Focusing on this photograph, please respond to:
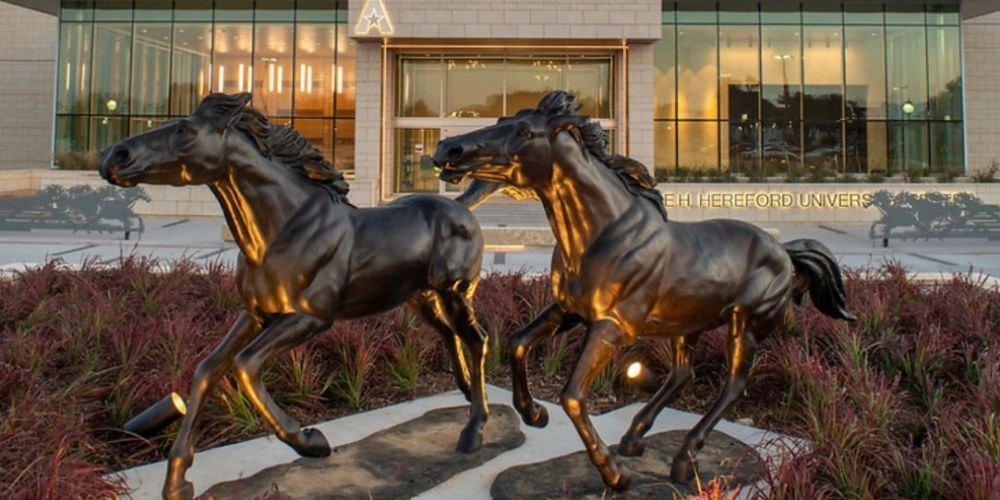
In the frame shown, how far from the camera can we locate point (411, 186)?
2820 centimetres

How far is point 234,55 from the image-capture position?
1213 inches

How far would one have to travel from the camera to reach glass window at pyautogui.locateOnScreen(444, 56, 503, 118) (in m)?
28.4

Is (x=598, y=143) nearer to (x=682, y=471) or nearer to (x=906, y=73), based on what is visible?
(x=682, y=471)

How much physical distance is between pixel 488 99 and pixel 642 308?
86.4 feet

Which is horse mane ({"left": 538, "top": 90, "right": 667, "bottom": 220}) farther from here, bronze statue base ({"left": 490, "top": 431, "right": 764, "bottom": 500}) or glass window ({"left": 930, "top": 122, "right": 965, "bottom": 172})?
glass window ({"left": 930, "top": 122, "right": 965, "bottom": 172})

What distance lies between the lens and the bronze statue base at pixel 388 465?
11.0 feet

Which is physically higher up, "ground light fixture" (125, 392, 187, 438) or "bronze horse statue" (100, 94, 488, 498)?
"bronze horse statue" (100, 94, 488, 498)

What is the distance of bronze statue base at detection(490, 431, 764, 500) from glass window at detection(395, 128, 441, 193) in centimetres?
2473

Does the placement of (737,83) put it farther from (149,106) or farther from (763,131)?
(149,106)

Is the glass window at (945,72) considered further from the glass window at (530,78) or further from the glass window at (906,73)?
the glass window at (530,78)

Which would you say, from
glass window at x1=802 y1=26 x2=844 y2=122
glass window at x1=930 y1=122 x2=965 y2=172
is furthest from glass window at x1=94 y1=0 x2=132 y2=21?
glass window at x1=930 y1=122 x2=965 y2=172

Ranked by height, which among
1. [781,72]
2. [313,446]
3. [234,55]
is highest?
[234,55]

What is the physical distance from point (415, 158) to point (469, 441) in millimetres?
25156

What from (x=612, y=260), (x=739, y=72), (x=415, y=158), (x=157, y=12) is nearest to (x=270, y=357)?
(x=612, y=260)
